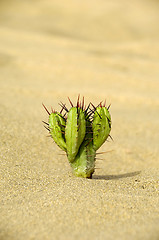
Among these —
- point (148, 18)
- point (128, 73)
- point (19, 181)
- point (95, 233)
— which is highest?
point (148, 18)

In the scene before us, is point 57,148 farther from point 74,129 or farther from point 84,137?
point 74,129

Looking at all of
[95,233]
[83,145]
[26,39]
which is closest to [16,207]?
[95,233]

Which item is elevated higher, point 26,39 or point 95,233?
point 26,39

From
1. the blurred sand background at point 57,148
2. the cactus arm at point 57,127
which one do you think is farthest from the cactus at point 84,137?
the blurred sand background at point 57,148

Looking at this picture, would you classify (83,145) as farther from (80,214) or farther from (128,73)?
(128,73)

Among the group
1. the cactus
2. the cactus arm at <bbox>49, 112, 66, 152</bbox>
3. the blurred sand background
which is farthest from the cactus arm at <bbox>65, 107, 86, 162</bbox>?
the blurred sand background

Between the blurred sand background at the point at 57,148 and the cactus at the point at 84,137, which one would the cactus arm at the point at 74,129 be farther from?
the blurred sand background at the point at 57,148
